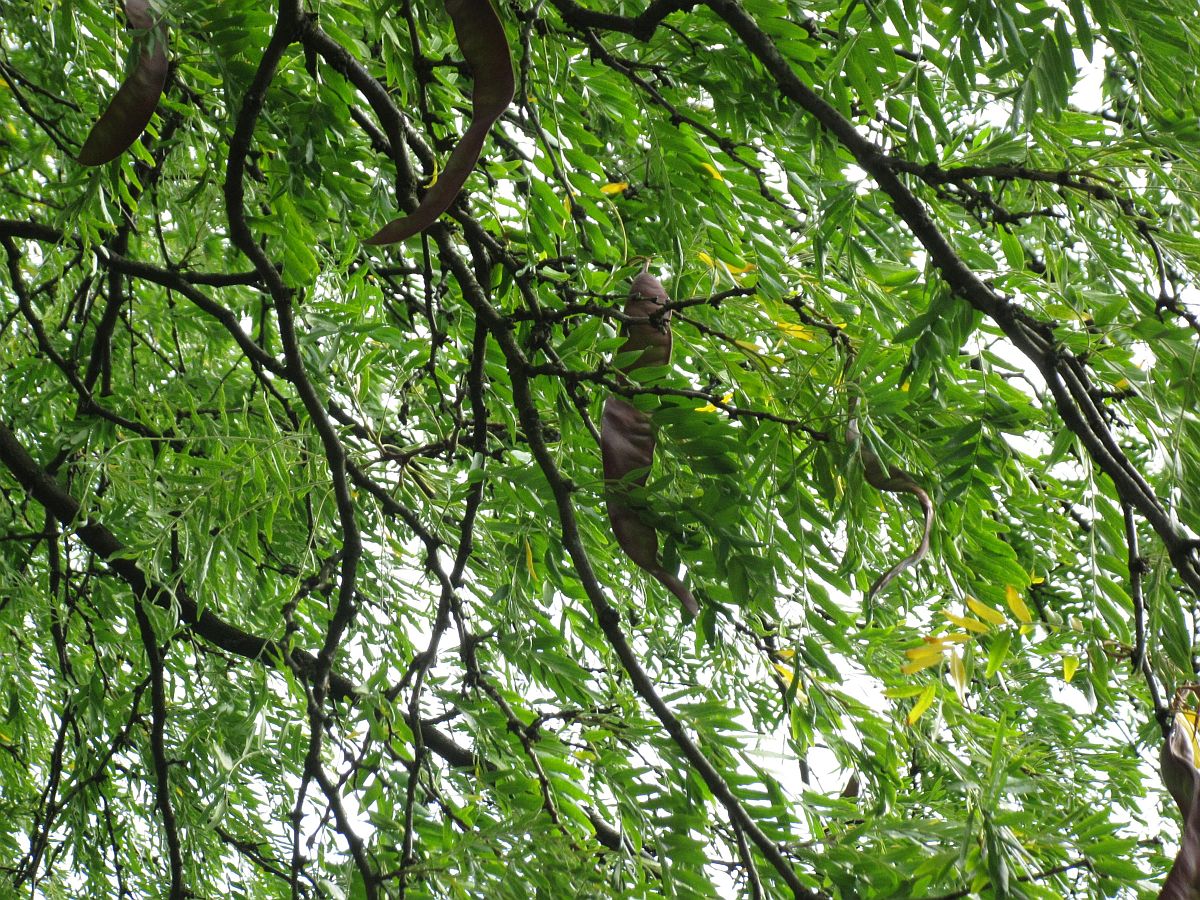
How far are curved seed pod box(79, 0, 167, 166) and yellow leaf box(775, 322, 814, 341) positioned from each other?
0.65 metres

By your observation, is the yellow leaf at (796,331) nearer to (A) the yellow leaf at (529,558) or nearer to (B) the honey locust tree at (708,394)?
(B) the honey locust tree at (708,394)

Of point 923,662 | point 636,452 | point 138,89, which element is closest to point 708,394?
point 636,452

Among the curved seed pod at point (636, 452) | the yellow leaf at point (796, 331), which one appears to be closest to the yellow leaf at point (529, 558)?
the curved seed pod at point (636, 452)

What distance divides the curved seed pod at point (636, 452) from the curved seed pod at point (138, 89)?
0.50 metres

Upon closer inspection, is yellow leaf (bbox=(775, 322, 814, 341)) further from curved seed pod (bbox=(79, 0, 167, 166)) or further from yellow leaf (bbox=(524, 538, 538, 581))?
curved seed pod (bbox=(79, 0, 167, 166))

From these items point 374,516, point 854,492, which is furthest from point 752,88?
point 374,516

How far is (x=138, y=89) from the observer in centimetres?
105

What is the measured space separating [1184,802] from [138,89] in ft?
3.48

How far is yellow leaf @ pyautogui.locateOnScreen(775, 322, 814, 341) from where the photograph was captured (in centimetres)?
111

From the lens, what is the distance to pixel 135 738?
2.52 meters

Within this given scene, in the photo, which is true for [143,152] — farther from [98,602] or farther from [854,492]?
[98,602]

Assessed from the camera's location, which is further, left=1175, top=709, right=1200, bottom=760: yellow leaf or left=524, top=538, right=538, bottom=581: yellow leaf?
left=524, top=538, right=538, bottom=581: yellow leaf

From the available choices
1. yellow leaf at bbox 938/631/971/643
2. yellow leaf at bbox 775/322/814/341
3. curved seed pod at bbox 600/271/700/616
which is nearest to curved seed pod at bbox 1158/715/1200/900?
yellow leaf at bbox 938/631/971/643

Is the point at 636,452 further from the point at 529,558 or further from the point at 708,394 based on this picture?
the point at 529,558
